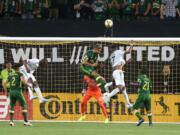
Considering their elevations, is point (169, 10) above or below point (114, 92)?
above

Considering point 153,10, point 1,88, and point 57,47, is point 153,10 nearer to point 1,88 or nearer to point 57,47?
point 57,47

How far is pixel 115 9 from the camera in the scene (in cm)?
2708

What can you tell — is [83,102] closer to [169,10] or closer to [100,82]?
[100,82]

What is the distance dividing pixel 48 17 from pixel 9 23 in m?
1.42

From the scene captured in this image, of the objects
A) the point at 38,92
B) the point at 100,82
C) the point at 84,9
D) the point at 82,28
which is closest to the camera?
the point at 100,82

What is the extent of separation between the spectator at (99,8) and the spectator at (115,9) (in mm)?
308

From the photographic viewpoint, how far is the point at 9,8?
27.6 m

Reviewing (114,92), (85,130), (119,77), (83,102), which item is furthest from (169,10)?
(85,130)

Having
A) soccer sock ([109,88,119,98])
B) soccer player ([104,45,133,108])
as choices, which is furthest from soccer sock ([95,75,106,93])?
soccer sock ([109,88,119,98])

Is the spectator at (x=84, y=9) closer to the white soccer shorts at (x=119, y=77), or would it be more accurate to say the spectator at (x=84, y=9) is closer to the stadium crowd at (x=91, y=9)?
the stadium crowd at (x=91, y=9)

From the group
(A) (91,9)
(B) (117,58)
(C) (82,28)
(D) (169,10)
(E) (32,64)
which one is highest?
(A) (91,9)

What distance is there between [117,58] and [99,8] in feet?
8.25

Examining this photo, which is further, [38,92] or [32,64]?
[32,64]

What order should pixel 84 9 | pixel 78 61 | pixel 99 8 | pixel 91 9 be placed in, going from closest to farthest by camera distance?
pixel 78 61, pixel 99 8, pixel 91 9, pixel 84 9
